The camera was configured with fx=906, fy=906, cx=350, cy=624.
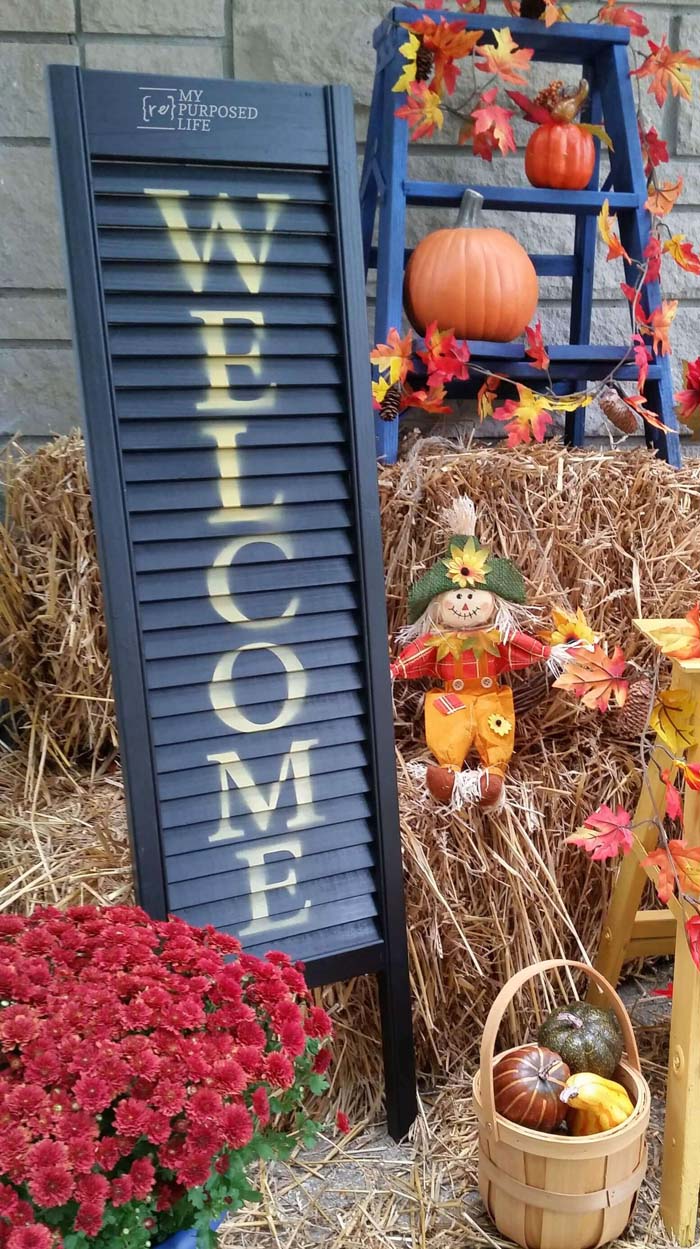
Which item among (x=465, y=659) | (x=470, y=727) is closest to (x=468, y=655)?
(x=465, y=659)

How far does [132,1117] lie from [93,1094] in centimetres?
4

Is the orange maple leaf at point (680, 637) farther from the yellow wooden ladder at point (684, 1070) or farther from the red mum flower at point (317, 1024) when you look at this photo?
the red mum flower at point (317, 1024)

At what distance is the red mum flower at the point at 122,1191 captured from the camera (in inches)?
28.5

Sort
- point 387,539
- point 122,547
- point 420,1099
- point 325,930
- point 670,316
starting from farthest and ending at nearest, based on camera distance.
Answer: point 670,316
point 387,539
point 420,1099
point 325,930
point 122,547

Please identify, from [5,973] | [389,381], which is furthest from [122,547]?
[389,381]

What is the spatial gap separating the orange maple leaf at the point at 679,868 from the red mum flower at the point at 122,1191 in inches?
28.8

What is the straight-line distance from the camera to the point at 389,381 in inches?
61.0

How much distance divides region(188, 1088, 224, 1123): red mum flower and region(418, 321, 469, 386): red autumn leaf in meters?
1.15

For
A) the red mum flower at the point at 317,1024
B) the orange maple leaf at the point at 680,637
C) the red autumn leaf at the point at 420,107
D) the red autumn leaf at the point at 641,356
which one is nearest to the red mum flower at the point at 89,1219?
the red mum flower at the point at 317,1024

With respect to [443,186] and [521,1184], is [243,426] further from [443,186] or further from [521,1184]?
Result: [521,1184]

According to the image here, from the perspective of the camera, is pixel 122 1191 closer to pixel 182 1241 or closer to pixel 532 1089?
pixel 182 1241

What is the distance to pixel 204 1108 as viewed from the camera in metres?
0.75

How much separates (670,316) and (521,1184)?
1409mm

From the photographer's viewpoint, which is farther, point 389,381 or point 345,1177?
point 389,381
